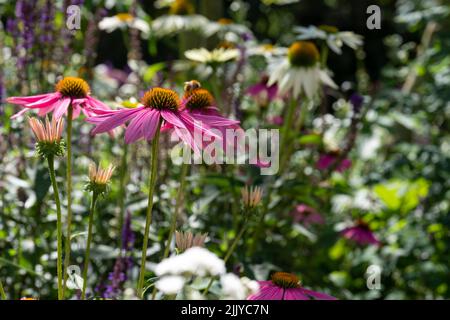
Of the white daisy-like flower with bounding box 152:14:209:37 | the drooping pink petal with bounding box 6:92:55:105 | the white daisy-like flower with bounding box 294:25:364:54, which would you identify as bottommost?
the drooping pink petal with bounding box 6:92:55:105

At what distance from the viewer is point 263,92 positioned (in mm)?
2080

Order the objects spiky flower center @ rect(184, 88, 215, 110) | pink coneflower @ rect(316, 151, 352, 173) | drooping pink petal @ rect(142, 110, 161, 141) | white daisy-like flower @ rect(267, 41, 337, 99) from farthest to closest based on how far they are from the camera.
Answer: pink coneflower @ rect(316, 151, 352, 173) < white daisy-like flower @ rect(267, 41, 337, 99) < spiky flower center @ rect(184, 88, 215, 110) < drooping pink petal @ rect(142, 110, 161, 141)

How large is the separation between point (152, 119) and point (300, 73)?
957mm

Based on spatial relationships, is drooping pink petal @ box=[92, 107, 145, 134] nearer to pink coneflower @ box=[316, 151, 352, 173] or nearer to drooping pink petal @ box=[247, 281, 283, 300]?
drooping pink petal @ box=[247, 281, 283, 300]

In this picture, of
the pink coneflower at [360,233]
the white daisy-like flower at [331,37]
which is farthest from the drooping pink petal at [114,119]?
the pink coneflower at [360,233]

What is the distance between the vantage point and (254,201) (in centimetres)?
100

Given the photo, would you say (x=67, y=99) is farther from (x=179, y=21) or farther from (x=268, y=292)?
(x=179, y=21)

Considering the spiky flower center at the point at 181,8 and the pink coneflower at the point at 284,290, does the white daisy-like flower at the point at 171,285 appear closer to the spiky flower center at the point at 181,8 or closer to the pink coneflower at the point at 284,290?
the pink coneflower at the point at 284,290

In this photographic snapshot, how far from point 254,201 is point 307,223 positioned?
3.96 ft

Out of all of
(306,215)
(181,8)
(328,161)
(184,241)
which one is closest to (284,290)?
(184,241)

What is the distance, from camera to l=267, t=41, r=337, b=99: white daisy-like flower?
174cm

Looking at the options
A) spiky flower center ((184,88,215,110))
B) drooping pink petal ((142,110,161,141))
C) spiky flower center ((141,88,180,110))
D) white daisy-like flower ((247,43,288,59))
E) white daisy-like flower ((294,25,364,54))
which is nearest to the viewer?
drooping pink petal ((142,110,161,141))

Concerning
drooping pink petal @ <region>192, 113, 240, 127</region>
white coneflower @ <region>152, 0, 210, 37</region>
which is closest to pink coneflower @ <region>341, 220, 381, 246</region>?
white coneflower @ <region>152, 0, 210, 37</region>
